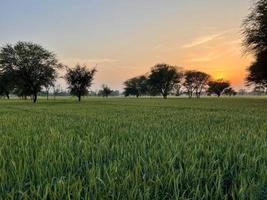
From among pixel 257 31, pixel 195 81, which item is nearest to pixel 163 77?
pixel 195 81

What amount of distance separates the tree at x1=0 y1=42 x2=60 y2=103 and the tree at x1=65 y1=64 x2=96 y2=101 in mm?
5079

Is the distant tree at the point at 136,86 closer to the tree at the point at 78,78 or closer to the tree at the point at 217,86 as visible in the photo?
the tree at the point at 217,86

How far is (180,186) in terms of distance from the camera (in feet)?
10.0

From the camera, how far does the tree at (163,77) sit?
108m

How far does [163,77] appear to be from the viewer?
10725 centimetres

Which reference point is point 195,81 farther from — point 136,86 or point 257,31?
point 257,31

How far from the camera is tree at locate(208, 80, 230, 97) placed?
14988cm

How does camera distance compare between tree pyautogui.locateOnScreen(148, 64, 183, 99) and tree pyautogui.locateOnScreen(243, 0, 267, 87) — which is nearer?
tree pyautogui.locateOnScreen(243, 0, 267, 87)

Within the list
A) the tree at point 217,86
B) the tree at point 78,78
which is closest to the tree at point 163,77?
the tree at point 217,86

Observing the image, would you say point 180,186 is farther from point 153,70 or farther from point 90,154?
point 153,70

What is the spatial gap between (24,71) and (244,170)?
5729cm

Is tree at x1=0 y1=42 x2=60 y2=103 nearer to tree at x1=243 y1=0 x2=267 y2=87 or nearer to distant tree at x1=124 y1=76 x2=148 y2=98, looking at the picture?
tree at x1=243 y1=0 x2=267 y2=87

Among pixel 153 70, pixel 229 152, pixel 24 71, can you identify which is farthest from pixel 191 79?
pixel 229 152

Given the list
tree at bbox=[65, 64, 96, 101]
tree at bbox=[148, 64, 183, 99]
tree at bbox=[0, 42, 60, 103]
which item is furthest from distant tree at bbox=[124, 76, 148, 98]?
tree at bbox=[0, 42, 60, 103]
